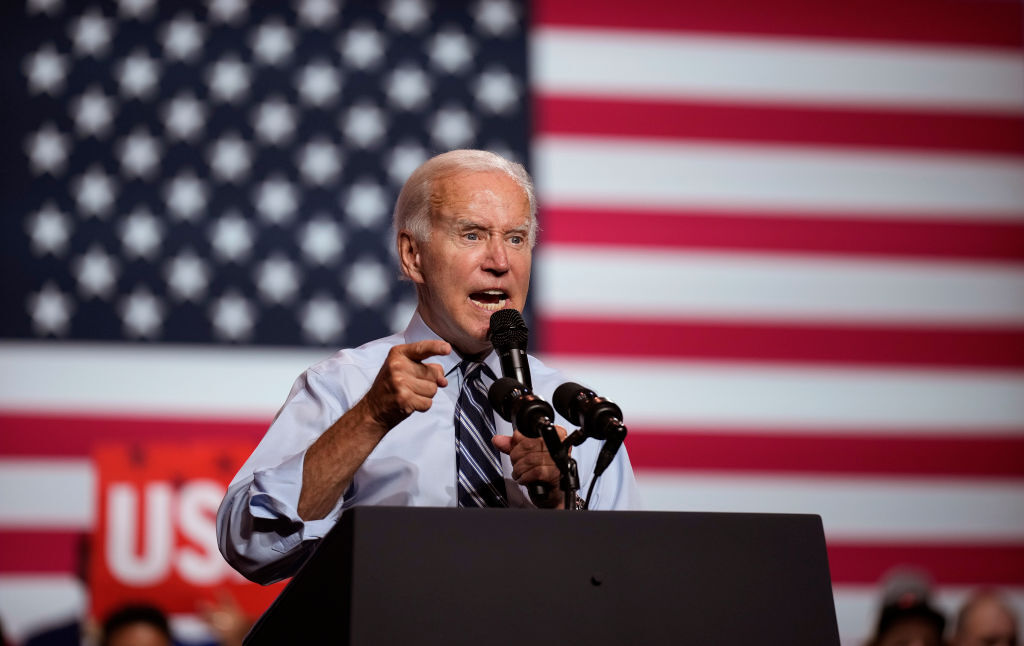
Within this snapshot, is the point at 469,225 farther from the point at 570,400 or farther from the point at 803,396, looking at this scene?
the point at 803,396

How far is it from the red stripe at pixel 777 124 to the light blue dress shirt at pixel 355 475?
238cm

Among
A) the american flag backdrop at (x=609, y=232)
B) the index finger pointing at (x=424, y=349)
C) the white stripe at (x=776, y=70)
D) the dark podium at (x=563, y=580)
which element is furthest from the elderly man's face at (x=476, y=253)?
the white stripe at (x=776, y=70)

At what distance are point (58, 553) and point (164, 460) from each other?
444 mm

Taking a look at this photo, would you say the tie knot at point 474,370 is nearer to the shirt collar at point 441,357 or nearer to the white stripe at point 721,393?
the shirt collar at point 441,357

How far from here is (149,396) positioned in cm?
364

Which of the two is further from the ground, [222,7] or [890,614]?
[222,7]

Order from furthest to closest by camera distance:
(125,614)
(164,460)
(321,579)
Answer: (164,460), (125,614), (321,579)

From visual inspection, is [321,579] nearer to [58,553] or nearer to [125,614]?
[125,614]

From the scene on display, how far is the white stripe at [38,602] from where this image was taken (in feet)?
11.3

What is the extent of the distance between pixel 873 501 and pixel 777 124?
150 cm

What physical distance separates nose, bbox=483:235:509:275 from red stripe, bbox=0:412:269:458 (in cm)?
223

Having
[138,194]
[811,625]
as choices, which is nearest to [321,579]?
[811,625]

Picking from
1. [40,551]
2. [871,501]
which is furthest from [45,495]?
[871,501]

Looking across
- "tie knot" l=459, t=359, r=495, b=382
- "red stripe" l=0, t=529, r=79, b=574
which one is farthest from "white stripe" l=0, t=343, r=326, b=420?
"tie knot" l=459, t=359, r=495, b=382
